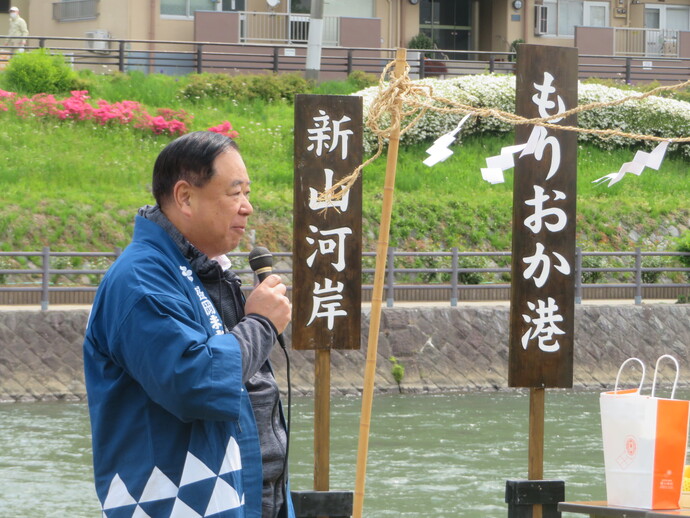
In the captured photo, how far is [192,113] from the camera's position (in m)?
20.3

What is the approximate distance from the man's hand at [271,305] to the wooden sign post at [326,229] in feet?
10.9

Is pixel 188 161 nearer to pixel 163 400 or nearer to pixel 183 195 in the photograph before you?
pixel 183 195

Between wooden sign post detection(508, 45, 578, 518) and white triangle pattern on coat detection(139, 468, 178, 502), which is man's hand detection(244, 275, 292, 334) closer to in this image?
white triangle pattern on coat detection(139, 468, 178, 502)

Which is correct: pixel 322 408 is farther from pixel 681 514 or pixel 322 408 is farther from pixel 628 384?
pixel 628 384

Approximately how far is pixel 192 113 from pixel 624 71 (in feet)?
34.1

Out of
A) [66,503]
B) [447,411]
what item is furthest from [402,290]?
[66,503]

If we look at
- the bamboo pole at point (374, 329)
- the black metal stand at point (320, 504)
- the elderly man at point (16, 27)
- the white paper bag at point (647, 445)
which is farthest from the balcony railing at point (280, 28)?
the bamboo pole at point (374, 329)

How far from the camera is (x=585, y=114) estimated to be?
2222 cm

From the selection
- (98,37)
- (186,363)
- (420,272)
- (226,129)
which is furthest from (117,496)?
(98,37)

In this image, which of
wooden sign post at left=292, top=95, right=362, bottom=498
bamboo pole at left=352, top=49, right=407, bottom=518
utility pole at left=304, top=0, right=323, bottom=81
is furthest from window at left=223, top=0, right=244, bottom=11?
bamboo pole at left=352, top=49, right=407, bottom=518

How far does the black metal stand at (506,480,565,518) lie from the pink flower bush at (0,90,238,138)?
46.5 feet

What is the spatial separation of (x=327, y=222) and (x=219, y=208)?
3432mm

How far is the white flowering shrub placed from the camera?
2119cm

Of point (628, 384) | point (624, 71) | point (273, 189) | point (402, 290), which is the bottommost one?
point (628, 384)
